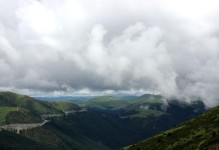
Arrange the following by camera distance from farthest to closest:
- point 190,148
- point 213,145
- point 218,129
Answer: point 218,129
point 190,148
point 213,145

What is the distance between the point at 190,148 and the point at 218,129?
26341mm

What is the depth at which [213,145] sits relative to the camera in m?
150

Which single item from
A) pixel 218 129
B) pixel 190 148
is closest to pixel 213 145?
pixel 190 148

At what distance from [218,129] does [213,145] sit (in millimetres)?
46966

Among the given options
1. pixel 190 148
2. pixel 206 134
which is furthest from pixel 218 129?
pixel 190 148

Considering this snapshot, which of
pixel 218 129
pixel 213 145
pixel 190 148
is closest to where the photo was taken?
pixel 213 145

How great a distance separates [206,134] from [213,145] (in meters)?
47.3

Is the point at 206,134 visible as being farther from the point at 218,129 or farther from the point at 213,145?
the point at 213,145

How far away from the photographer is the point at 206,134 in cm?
19625

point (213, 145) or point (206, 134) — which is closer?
point (213, 145)

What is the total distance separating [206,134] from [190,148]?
22.3 metres

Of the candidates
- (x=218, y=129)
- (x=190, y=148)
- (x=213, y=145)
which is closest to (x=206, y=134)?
(x=218, y=129)

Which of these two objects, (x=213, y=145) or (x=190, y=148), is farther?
(x=190, y=148)

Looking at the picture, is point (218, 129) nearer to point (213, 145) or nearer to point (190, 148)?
point (190, 148)
